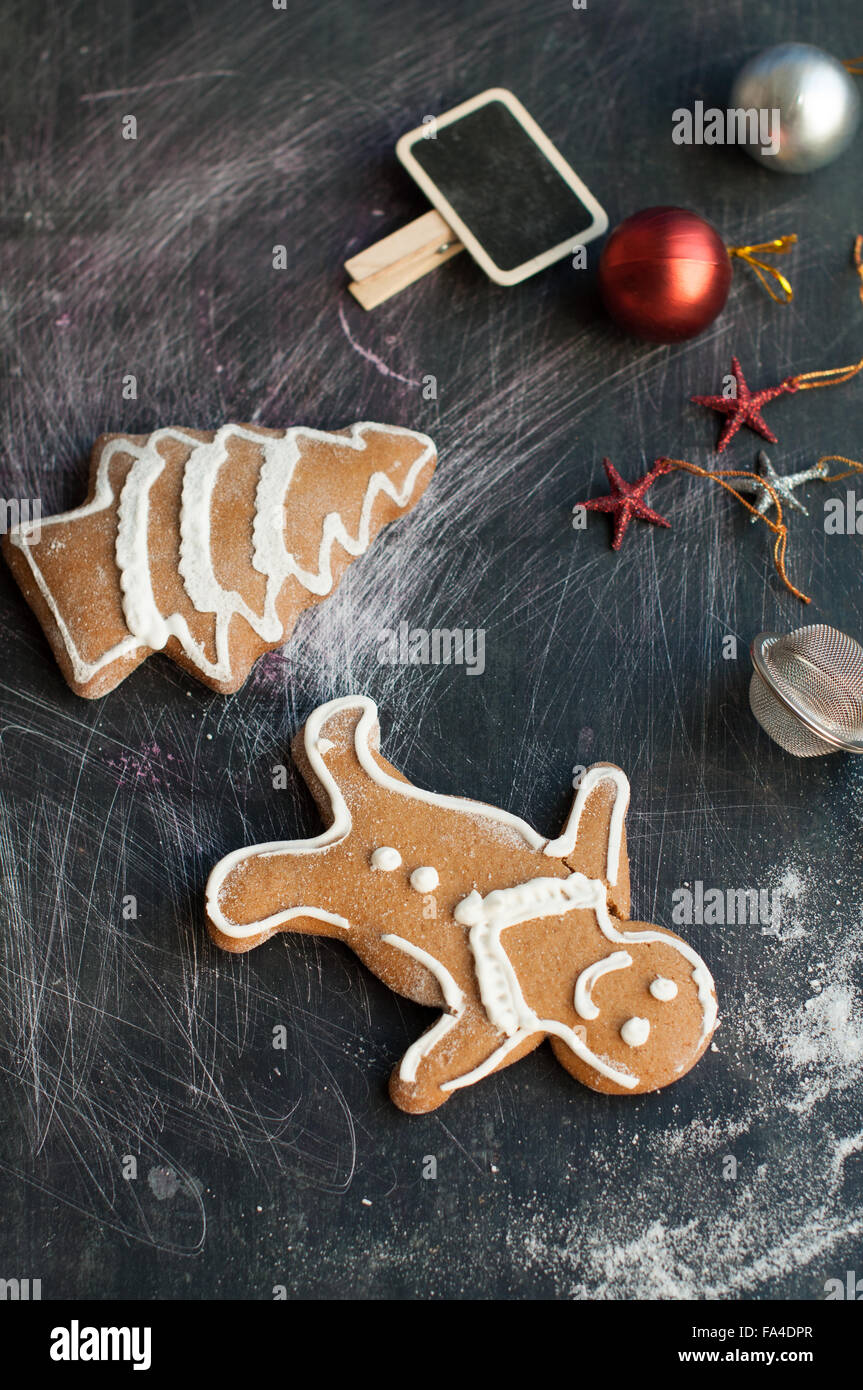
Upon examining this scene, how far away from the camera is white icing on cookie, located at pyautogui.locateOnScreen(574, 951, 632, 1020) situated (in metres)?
1.52

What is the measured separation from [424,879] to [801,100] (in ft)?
4.18

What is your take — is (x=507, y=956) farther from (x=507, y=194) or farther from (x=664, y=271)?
(x=507, y=194)

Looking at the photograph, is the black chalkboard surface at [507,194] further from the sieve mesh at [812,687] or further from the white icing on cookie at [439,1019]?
the white icing on cookie at [439,1019]

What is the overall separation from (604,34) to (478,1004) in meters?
1.54

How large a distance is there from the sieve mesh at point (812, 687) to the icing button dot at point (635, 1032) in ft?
1.45

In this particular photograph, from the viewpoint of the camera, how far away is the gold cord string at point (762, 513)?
5.75 feet

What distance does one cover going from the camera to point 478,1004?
5.01 ft

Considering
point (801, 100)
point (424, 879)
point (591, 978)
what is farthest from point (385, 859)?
point (801, 100)

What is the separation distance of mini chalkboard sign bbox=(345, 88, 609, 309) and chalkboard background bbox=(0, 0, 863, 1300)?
64 mm

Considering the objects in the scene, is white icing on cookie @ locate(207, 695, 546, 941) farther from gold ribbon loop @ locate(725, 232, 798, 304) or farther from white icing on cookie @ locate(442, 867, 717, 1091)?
gold ribbon loop @ locate(725, 232, 798, 304)

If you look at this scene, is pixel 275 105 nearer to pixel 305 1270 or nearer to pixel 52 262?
pixel 52 262

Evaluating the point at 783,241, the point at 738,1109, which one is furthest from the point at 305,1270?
the point at 783,241

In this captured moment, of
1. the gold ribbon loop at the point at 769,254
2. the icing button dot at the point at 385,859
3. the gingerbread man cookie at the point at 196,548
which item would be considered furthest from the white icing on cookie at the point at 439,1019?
the gold ribbon loop at the point at 769,254

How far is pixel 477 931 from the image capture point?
5.05 ft
